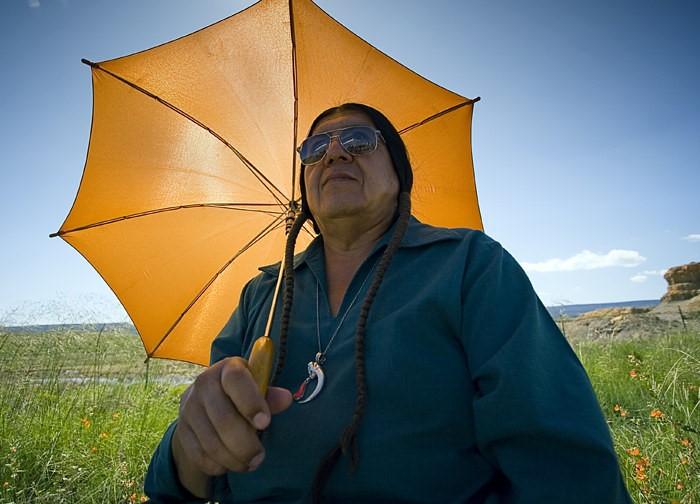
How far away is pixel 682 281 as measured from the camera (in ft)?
91.8

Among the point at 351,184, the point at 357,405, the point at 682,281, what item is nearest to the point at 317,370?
the point at 357,405

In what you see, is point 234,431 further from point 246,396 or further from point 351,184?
point 351,184

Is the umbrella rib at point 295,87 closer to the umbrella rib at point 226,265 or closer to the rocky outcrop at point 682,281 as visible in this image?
the umbrella rib at point 226,265

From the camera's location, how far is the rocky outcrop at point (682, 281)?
2691 cm

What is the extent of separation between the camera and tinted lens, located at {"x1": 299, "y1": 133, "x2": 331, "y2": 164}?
69.2 inches

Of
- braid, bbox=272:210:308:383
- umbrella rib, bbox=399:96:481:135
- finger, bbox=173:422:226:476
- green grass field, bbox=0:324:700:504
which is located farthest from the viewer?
green grass field, bbox=0:324:700:504

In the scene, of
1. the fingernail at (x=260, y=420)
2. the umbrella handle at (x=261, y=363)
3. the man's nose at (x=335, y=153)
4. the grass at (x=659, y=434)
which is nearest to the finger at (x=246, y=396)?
the fingernail at (x=260, y=420)

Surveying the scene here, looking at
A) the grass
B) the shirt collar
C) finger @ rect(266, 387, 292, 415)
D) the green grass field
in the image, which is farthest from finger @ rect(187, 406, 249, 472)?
the green grass field

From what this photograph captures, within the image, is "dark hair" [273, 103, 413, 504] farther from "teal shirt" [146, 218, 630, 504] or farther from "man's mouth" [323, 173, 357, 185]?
"man's mouth" [323, 173, 357, 185]

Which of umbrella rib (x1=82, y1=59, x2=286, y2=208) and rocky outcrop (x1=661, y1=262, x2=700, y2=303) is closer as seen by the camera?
umbrella rib (x1=82, y1=59, x2=286, y2=208)

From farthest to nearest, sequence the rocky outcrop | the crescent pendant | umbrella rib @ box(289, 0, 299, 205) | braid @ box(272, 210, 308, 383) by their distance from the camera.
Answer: the rocky outcrop → umbrella rib @ box(289, 0, 299, 205) → braid @ box(272, 210, 308, 383) → the crescent pendant

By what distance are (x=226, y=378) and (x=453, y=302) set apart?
0.62 metres

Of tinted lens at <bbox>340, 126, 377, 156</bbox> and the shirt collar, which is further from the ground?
tinted lens at <bbox>340, 126, 377, 156</bbox>

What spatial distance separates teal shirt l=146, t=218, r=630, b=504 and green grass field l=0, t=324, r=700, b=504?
4.91 feet
